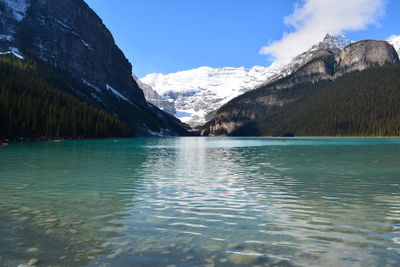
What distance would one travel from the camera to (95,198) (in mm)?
21938

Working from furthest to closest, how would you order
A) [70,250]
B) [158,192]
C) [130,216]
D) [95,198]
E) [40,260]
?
1. [158,192]
2. [95,198]
3. [130,216]
4. [70,250]
5. [40,260]

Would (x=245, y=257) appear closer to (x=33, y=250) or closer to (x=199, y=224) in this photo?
(x=199, y=224)

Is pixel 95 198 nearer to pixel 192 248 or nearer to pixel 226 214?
pixel 226 214

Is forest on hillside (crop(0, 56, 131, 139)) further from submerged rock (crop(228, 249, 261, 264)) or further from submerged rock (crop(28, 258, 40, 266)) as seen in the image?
submerged rock (crop(228, 249, 261, 264))

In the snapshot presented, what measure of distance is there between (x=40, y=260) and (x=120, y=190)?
14.9m

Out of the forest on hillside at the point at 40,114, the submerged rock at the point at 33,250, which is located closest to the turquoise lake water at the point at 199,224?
the submerged rock at the point at 33,250

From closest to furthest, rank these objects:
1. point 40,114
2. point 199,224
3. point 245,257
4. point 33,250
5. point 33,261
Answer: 1. point 33,261
2. point 245,257
3. point 33,250
4. point 199,224
5. point 40,114

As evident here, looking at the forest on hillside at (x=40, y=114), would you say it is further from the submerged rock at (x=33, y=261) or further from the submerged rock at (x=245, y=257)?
the submerged rock at (x=245, y=257)

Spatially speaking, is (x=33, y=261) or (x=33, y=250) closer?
(x=33, y=261)

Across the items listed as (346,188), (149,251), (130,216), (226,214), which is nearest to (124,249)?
(149,251)

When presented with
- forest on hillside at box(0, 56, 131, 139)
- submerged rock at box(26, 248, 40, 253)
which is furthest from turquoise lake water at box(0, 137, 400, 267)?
forest on hillside at box(0, 56, 131, 139)

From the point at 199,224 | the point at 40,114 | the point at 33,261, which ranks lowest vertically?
the point at 199,224

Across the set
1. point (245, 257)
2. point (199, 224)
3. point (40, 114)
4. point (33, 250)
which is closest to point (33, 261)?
point (33, 250)

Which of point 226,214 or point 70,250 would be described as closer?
point 70,250
